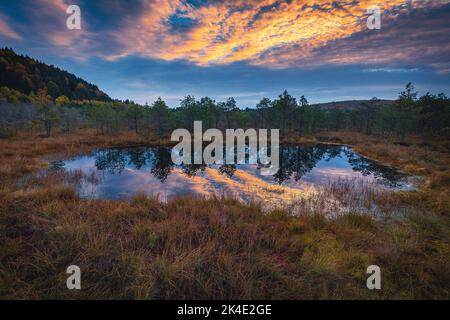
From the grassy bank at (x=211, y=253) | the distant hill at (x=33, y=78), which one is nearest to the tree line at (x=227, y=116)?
the distant hill at (x=33, y=78)

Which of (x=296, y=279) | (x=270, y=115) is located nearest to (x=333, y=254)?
(x=296, y=279)

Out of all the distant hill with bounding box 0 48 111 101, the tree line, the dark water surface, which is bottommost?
the dark water surface

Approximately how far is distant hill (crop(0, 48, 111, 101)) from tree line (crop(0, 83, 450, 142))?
28709 millimetres

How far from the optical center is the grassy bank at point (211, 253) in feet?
11.4

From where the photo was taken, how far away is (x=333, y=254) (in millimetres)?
4922

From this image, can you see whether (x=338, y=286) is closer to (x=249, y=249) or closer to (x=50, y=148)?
(x=249, y=249)

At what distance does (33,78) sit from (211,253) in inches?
5472

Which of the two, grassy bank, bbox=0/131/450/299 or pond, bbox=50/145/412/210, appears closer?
grassy bank, bbox=0/131/450/299

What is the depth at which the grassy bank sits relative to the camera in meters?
3.47

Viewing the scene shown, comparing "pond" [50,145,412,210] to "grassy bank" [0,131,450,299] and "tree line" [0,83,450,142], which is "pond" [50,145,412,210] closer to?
"grassy bank" [0,131,450,299]

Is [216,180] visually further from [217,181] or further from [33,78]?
[33,78]

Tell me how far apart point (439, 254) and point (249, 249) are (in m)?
5.08

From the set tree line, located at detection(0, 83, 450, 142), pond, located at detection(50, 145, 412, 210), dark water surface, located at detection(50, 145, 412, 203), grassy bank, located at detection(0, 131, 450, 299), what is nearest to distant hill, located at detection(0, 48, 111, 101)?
tree line, located at detection(0, 83, 450, 142)
